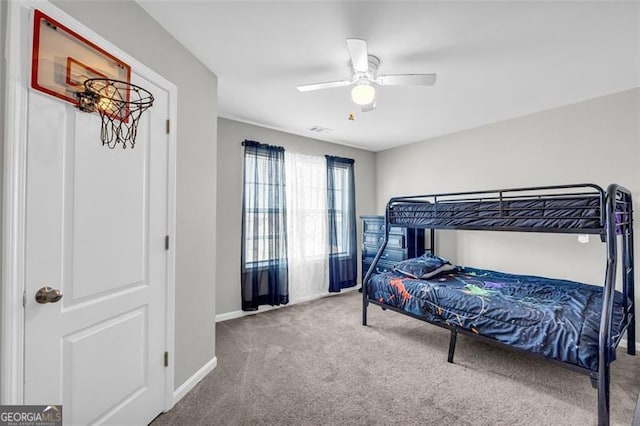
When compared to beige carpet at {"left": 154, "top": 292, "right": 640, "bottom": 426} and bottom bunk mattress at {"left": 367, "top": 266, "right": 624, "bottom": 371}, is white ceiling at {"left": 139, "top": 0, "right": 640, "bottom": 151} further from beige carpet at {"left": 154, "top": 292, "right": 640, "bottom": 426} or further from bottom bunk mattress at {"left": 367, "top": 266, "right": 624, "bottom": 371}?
beige carpet at {"left": 154, "top": 292, "right": 640, "bottom": 426}

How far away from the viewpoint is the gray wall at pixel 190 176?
171 cm

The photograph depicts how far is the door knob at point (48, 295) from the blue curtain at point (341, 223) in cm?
355

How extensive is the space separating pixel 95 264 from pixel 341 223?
3.66 meters

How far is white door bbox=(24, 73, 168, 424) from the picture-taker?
46.4 inches

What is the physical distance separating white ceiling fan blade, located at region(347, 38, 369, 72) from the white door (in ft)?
4.13

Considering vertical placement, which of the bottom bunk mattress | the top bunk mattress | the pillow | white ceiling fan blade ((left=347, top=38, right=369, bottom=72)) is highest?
white ceiling fan blade ((left=347, top=38, right=369, bottom=72))

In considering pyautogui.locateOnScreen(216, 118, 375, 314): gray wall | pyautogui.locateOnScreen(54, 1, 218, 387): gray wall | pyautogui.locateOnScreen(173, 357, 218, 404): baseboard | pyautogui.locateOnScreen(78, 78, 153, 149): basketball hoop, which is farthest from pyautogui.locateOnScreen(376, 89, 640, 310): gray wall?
pyautogui.locateOnScreen(78, 78, 153, 149): basketball hoop

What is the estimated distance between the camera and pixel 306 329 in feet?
10.5

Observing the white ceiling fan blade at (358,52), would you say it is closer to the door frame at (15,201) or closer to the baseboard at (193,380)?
the door frame at (15,201)

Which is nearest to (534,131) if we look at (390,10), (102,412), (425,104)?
(425,104)

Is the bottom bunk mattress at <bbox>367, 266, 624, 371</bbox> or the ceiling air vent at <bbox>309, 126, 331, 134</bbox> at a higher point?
the ceiling air vent at <bbox>309, 126, 331, 134</bbox>

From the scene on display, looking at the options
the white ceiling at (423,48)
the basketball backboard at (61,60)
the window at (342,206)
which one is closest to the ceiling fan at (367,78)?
the white ceiling at (423,48)

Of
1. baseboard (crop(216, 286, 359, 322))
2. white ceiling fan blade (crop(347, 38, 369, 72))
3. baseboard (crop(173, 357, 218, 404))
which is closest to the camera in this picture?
white ceiling fan blade (crop(347, 38, 369, 72))

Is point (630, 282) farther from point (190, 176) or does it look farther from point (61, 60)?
point (61, 60)
